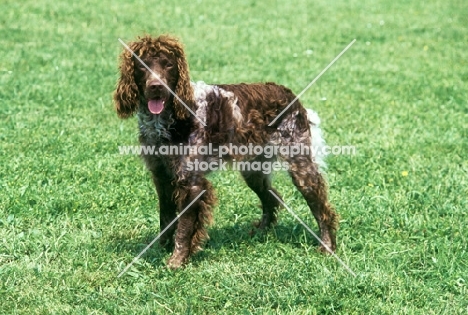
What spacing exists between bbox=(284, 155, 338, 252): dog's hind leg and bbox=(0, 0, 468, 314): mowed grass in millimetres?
146

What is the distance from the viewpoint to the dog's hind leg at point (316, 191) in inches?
208

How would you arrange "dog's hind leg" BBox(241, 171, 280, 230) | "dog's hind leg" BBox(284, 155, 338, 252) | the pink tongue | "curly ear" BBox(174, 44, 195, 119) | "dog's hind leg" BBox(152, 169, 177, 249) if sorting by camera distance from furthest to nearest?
"dog's hind leg" BBox(241, 171, 280, 230)
"dog's hind leg" BBox(284, 155, 338, 252)
"dog's hind leg" BBox(152, 169, 177, 249)
"curly ear" BBox(174, 44, 195, 119)
the pink tongue

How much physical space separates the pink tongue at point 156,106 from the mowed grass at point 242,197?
44.9 inches

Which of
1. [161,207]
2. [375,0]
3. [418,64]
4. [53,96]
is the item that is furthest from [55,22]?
[161,207]

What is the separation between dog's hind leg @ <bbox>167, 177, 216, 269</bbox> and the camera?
16.2 feet

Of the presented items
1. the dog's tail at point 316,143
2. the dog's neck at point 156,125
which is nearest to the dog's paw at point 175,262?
the dog's neck at point 156,125

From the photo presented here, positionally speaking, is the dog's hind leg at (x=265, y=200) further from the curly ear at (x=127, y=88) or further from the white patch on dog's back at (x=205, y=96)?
the curly ear at (x=127, y=88)

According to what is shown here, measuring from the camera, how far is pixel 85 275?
4.71 m

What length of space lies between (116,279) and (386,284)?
1.86 metres

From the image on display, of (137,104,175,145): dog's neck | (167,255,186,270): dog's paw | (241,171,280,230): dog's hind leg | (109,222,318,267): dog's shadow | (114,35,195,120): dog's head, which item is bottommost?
(109,222,318,267): dog's shadow

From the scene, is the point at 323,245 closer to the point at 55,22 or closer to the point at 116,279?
the point at 116,279

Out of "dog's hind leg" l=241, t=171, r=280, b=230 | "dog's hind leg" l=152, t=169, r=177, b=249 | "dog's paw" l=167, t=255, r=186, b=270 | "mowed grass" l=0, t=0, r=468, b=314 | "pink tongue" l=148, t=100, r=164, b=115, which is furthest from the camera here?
"dog's hind leg" l=241, t=171, r=280, b=230

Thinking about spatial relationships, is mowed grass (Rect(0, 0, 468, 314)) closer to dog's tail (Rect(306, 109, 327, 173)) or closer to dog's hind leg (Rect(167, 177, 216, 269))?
dog's hind leg (Rect(167, 177, 216, 269))

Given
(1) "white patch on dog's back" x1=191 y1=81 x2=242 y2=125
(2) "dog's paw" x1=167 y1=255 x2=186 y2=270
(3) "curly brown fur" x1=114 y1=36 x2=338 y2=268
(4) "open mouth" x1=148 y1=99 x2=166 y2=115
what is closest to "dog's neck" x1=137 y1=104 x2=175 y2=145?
(3) "curly brown fur" x1=114 y1=36 x2=338 y2=268
